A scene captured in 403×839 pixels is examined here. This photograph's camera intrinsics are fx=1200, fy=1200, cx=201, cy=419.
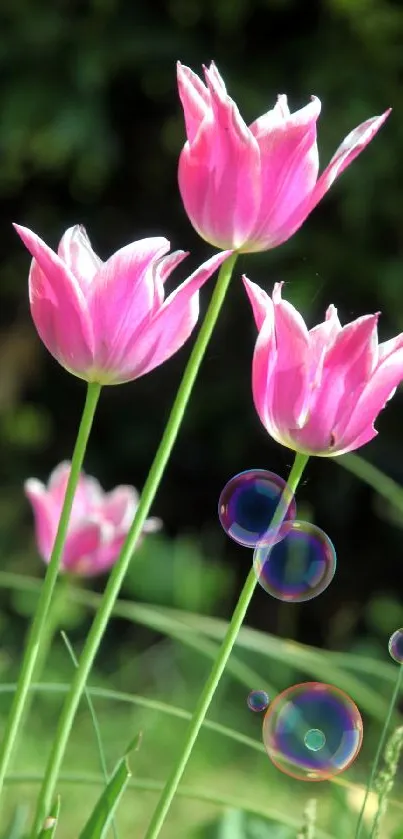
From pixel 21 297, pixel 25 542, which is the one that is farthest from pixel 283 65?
pixel 25 542

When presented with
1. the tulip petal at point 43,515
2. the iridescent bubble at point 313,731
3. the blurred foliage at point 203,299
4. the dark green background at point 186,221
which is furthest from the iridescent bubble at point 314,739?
the dark green background at point 186,221

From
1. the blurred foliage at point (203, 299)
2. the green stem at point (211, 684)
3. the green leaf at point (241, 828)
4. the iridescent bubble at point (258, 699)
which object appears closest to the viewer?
the green stem at point (211, 684)

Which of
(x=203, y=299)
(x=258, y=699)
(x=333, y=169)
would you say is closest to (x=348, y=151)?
(x=333, y=169)

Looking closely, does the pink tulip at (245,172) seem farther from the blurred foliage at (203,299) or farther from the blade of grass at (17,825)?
the blurred foliage at (203,299)

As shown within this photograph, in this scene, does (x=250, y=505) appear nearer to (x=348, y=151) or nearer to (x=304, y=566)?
(x=304, y=566)

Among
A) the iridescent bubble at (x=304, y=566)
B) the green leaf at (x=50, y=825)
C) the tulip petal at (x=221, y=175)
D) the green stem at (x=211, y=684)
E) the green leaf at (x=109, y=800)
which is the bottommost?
the green leaf at (x=50, y=825)

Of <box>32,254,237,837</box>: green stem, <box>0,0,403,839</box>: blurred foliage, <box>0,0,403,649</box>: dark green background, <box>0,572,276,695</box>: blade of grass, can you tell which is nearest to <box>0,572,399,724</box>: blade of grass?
<box>0,572,276,695</box>: blade of grass

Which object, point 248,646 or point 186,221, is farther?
point 186,221
